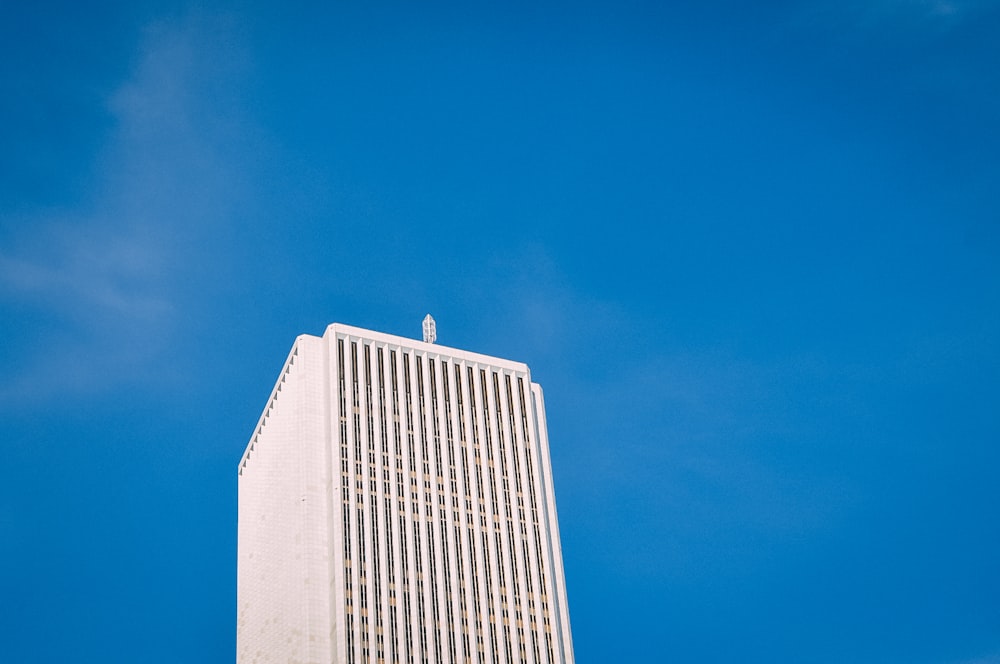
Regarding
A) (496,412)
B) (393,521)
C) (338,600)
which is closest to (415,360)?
(496,412)

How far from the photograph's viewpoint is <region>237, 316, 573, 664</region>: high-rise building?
437ft

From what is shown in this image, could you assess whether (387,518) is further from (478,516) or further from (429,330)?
(429,330)

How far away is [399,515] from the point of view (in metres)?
140

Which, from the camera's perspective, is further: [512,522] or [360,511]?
[512,522]

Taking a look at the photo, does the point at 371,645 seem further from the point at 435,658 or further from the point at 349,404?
the point at 349,404

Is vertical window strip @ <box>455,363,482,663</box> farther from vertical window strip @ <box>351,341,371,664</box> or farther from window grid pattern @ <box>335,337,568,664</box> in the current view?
vertical window strip @ <box>351,341,371,664</box>

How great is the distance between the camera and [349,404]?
475ft

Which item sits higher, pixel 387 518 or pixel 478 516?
pixel 478 516

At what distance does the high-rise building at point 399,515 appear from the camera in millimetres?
133125

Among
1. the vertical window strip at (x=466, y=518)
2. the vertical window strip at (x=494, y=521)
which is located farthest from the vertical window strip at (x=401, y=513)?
the vertical window strip at (x=494, y=521)

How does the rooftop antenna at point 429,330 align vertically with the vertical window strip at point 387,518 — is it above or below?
above

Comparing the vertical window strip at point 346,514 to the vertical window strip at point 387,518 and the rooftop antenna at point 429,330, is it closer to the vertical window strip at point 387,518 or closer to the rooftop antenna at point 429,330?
the vertical window strip at point 387,518

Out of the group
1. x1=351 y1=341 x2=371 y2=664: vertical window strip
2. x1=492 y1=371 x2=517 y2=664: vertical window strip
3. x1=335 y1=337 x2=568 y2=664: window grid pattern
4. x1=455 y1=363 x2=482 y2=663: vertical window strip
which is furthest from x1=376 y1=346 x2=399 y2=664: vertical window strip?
x1=492 y1=371 x2=517 y2=664: vertical window strip

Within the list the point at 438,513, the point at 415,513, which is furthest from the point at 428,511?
the point at 415,513
